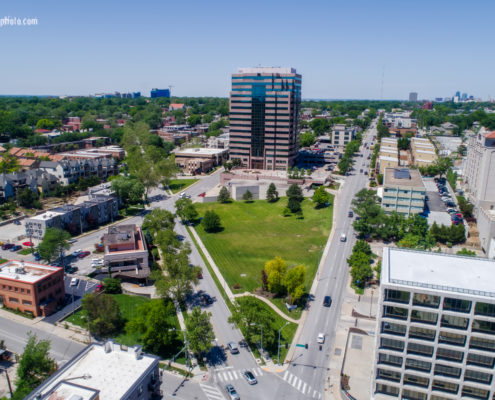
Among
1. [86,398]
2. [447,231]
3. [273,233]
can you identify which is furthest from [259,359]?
[447,231]

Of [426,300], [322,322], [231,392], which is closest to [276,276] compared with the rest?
[322,322]

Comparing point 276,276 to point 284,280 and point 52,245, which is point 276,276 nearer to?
point 284,280

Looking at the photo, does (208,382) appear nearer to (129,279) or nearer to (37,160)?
(129,279)

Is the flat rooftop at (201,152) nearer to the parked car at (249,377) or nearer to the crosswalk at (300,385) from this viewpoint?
the parked car at (249,377)

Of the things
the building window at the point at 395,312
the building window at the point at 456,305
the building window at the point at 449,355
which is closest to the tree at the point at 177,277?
the building window at the point at 395,312

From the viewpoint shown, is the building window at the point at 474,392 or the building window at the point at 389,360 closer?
the building window at the point at 474,392

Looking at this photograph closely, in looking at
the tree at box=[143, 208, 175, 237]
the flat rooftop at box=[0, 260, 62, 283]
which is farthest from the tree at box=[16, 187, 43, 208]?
the flat rooftop at box=[0, 260, 62, 283]

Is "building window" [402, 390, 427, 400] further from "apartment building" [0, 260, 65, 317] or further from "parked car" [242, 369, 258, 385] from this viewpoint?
"apartment building" [0, 260, 65, 317]

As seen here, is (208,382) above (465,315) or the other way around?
the other way around
